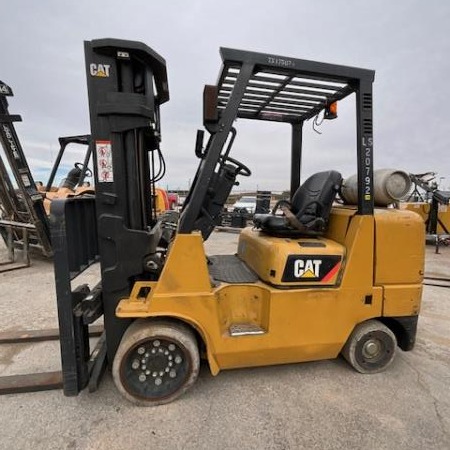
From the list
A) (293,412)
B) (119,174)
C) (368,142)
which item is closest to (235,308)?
(293,412)

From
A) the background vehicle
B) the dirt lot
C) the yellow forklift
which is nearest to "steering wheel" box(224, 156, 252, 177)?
the yellow forklift

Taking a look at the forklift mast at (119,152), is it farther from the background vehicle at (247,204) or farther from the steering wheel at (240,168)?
the background vehicle at (247,204)

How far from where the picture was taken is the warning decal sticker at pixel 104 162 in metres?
2.57

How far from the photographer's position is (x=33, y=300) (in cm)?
501

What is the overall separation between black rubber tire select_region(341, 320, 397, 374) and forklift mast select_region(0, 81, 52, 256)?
6891mm

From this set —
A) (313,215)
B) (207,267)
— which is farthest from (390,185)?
(207,267)

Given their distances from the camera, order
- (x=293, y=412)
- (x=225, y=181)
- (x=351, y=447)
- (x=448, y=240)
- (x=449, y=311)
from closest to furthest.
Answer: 1. (x=351, y=447)
2. (x=293, y=412)
3. (x=225, y=181)
4. (x=449, y=311)
5. (x=448, y=240)

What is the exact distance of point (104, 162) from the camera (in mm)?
2602

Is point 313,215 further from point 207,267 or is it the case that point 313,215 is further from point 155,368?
point 155,368

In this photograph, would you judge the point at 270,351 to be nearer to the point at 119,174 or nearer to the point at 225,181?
the point at 225,181

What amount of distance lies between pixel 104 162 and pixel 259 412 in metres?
2.48

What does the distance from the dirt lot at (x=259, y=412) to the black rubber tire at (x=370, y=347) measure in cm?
10

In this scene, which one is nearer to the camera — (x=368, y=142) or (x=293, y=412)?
(x=293, y=412)

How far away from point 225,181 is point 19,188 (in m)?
5.80
